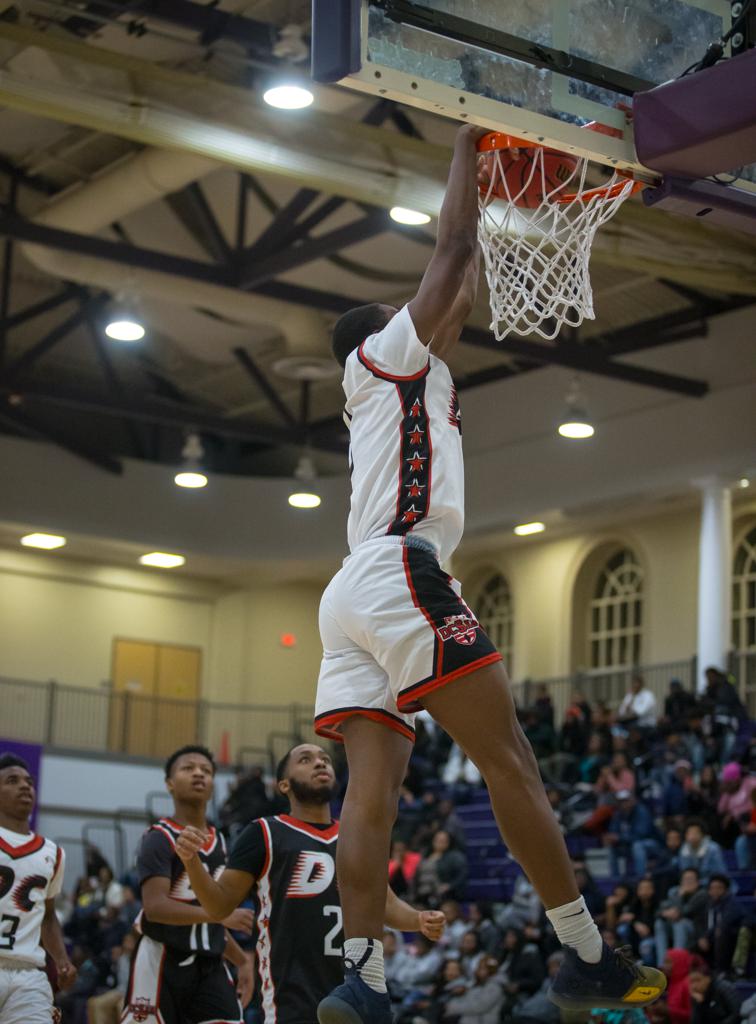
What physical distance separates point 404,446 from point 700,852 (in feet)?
40.2

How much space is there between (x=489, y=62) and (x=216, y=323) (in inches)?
752

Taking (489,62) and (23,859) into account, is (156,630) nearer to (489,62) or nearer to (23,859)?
(23,859)

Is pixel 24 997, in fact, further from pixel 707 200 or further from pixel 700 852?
pixel 700 852

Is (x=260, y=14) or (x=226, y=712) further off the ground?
(x=260, y=14)

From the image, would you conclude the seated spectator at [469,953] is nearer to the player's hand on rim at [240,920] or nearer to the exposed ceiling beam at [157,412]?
the player's hand on rim at [240,920]

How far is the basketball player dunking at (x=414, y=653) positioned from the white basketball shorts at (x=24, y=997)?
3.29m

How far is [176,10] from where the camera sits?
15750mm

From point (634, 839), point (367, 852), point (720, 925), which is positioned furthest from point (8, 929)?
point (634, 839)

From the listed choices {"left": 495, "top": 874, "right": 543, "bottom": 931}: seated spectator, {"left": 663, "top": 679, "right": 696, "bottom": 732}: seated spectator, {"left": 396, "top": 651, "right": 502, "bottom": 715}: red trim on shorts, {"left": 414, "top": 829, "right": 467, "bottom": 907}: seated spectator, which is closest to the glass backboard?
{"left": 396, "top": 651, "right": 502, "bottom": 715}: red trim on shorts

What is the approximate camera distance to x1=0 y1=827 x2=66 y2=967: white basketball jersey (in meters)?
8.14

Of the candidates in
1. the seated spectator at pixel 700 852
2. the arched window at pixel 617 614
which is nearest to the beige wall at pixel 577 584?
the arched window at pixel 617 614

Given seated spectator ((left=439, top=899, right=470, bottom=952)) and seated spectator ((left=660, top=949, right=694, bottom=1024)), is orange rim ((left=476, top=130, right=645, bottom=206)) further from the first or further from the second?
seated spectator ((left=439, top=899, right=470, bottom=952))

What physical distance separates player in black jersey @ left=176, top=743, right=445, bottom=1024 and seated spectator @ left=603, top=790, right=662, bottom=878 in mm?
11218

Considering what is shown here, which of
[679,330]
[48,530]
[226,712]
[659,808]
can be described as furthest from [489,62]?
[226,712]
